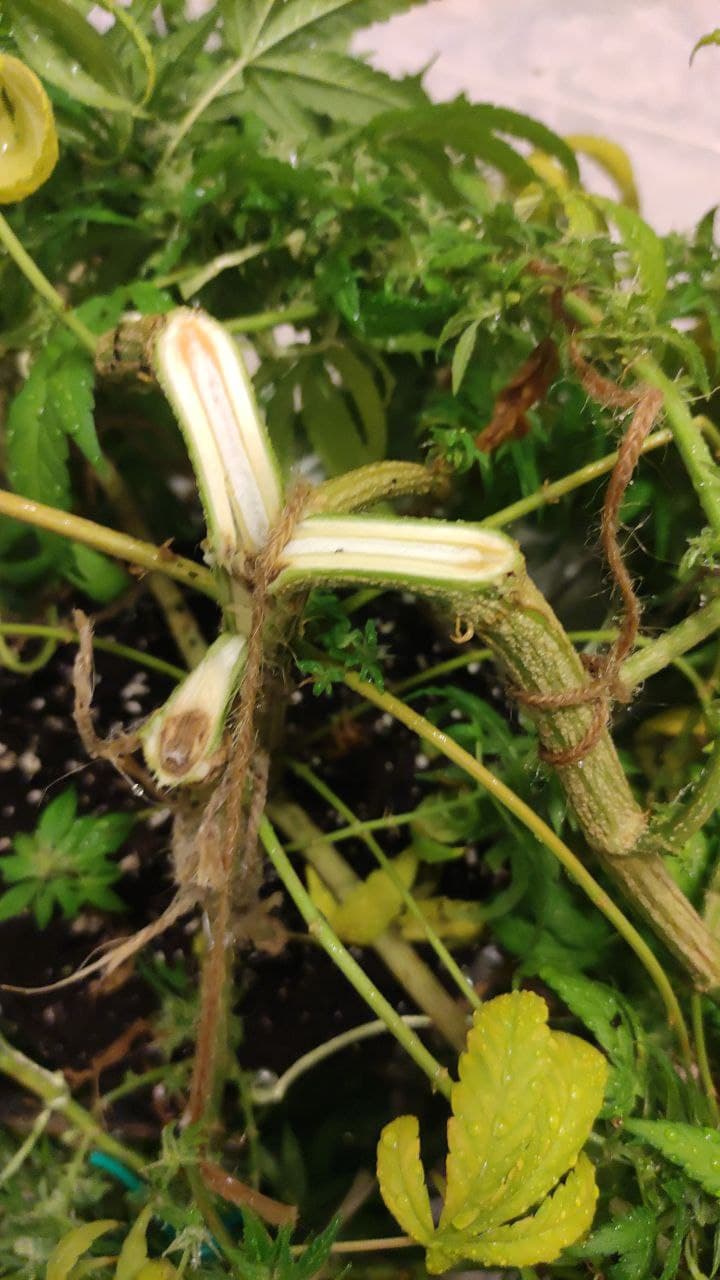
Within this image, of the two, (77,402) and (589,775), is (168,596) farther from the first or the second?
(589,775)

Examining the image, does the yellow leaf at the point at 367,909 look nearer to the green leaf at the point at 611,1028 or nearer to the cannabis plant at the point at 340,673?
the cannabis plant at the point at 340,673

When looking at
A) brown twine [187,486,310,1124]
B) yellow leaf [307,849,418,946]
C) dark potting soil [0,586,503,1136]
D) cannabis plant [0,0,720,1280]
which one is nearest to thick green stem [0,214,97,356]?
cannabis plant [0,0,720,1280]

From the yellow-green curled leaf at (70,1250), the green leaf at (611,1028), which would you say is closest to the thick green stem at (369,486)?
the green leaf at (611,1028)

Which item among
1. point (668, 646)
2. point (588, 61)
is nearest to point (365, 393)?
point (668, 646)

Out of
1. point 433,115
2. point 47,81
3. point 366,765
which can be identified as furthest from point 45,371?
point 366,765

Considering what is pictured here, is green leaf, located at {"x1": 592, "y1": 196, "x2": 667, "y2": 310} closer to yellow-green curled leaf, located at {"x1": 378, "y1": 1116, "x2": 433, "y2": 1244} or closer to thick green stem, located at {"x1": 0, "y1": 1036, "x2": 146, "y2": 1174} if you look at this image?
yellow-green curled leaf, located at {"x1": 378, "y1": 1116, "x2": 433, "y2": 1244}
